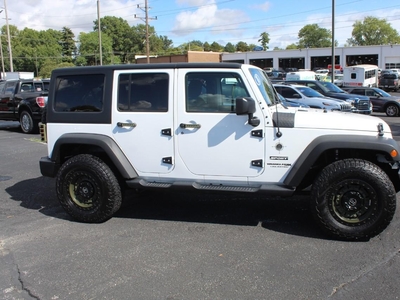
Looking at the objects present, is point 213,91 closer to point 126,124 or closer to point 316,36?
point 126,124

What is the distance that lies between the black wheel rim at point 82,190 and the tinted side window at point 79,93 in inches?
33.3

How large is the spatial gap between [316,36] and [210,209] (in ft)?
492

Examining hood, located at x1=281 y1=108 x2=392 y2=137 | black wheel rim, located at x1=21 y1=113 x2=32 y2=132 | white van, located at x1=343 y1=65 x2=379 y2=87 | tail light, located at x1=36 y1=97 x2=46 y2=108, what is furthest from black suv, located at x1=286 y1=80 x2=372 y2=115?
white van, located at x1=343 y1=65 x2=379 y2=87

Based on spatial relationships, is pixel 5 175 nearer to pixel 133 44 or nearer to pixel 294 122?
pixel 294 122

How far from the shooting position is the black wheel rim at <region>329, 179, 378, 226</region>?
4.24 meters

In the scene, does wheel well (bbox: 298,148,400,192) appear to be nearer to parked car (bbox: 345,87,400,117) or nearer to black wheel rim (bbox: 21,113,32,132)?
black wheel rim (bbox: 21,113,32,132)

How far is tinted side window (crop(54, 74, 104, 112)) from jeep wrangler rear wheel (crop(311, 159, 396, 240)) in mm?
2818

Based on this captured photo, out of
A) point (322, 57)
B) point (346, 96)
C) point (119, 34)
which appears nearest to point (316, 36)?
point (119, 34)

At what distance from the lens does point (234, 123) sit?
448 centimetres

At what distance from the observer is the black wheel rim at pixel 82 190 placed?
16.5ft

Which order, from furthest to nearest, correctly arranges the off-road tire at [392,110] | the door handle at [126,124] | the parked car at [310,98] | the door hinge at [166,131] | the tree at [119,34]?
the tree at [119,34]
the off-road tire at [392,110]
the parked car at [310,98]
the door handle at [126,124]
the door hinge at [166,131]

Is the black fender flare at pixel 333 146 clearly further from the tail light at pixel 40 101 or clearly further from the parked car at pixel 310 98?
the parked car at pixel 310 98

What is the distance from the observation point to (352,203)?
430 cm

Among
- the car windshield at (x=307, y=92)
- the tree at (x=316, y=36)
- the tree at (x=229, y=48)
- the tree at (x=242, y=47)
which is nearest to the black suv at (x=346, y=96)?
the car windshield at (x=307, y=92)
